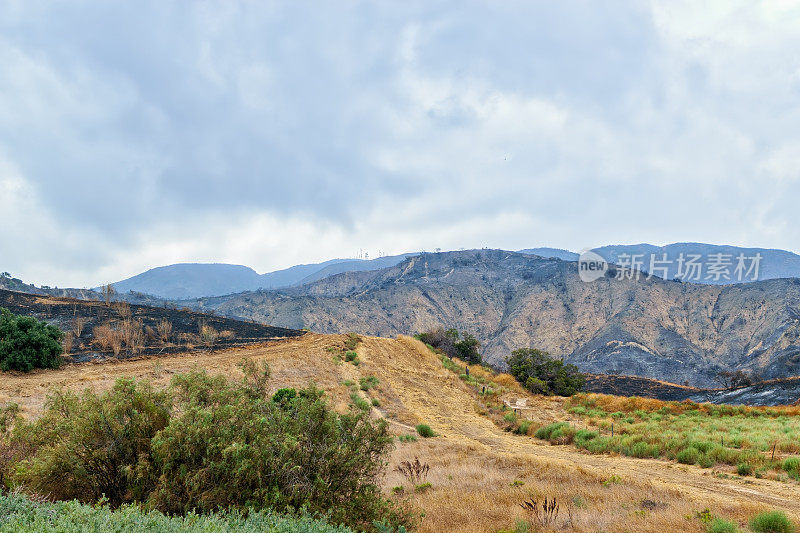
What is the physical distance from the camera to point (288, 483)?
500 cm

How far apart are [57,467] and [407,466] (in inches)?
294

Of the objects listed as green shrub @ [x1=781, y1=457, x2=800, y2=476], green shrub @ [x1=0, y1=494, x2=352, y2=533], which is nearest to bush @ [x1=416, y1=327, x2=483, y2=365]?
green shrub @ [x1=781, y1=457, x2=800, y2=476]

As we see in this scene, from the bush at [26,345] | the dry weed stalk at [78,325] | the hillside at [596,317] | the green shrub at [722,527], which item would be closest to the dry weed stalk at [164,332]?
the dry weed stalk at [78,325]

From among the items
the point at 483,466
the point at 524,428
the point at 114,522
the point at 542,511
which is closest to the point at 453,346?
the point at 524,428

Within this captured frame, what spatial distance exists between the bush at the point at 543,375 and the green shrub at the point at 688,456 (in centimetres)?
2245

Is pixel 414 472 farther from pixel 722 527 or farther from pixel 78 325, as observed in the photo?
pixel 78 325

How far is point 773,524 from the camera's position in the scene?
20.2ft

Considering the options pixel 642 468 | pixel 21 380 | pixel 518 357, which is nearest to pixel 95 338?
pixel 21 380

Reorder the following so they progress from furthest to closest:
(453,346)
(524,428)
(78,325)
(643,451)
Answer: (453,346), (78,325), (524,428), (643,451)

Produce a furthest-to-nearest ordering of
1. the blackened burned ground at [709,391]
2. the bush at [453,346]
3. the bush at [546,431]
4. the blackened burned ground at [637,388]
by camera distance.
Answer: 1. the blackened burned ground at [637,388]
2. the bush at [453,346]
3. the blackened burned ground at [709,391]
4. the bush at [546,431]

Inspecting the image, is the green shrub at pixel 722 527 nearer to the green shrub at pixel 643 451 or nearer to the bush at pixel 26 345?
the green shrub at pixel 643 451

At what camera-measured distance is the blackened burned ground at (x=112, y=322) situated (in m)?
23.4

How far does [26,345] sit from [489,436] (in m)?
20.1

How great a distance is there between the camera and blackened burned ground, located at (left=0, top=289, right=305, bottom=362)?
2340 centimetres
